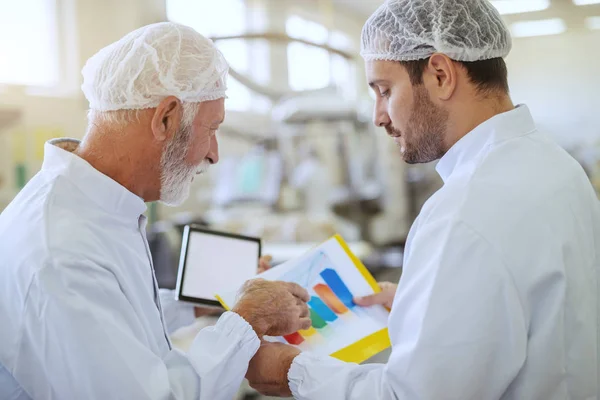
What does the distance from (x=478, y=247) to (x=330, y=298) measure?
671 mm

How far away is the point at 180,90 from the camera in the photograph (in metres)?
1.45

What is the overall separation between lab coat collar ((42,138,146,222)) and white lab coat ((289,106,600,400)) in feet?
2.16

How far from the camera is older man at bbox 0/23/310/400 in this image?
46.8 inches

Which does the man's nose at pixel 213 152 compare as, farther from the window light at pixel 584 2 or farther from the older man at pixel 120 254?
the window light at pixel 584 2

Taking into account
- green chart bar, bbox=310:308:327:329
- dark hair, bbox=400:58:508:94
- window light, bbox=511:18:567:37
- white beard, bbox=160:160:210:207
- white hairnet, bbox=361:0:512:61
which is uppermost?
window light, bbox=511:18:567:37

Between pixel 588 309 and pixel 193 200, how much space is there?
6458 millimetres

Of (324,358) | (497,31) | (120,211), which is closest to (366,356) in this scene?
(324,358)

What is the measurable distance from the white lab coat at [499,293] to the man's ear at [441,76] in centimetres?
16

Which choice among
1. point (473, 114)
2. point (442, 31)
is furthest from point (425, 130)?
point (442, 31)

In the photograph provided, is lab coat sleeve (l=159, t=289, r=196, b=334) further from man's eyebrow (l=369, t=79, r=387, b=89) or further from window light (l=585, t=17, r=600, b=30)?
window light (l=585, t=17, r=600, b=30)

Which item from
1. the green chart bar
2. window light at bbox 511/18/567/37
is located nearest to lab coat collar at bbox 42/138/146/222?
the green chart bar

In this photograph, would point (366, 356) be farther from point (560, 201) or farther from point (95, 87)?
point (95, 87)

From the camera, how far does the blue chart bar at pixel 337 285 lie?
176 centimetres

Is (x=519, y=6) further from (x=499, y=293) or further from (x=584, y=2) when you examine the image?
(x=499, y=293)
